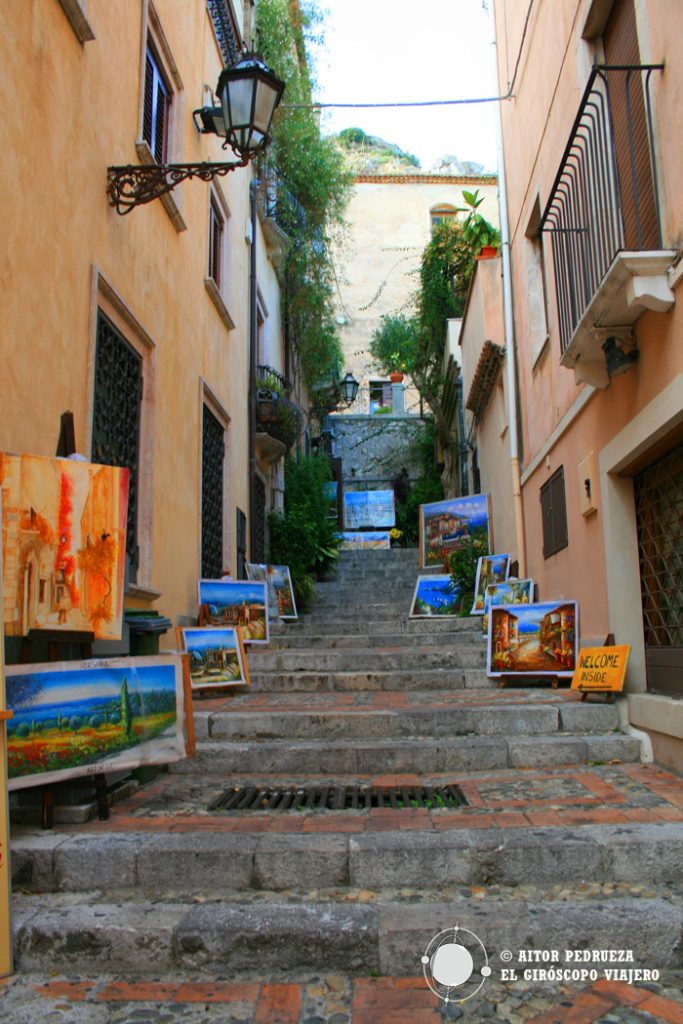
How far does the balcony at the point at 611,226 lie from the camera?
4133 mm

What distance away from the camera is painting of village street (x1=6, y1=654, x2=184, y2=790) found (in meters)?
3.54

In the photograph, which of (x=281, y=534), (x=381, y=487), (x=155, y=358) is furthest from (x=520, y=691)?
(x=381, y=487)

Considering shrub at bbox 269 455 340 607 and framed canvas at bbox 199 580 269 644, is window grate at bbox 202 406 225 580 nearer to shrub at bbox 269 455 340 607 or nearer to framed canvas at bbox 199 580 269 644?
framed canvas at bbox 199 580 269 644

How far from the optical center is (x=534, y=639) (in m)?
6.54

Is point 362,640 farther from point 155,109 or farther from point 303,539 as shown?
point 155,109

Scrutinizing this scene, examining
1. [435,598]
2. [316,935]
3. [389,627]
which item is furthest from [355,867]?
[435,598]

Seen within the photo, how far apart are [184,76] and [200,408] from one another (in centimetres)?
349

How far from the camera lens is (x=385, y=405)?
27047 millimetres

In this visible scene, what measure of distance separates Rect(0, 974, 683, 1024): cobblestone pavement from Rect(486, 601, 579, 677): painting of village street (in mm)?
3694

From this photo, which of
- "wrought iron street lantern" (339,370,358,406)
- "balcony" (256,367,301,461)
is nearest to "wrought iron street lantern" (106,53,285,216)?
"balcony" (256,367,301,461)

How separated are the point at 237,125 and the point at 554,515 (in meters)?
4.35

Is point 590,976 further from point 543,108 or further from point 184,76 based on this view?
point 184,76

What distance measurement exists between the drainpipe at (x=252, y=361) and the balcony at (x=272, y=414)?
221 mm

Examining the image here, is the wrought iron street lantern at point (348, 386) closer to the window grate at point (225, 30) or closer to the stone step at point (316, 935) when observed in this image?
the window grate at point (225, 30)
